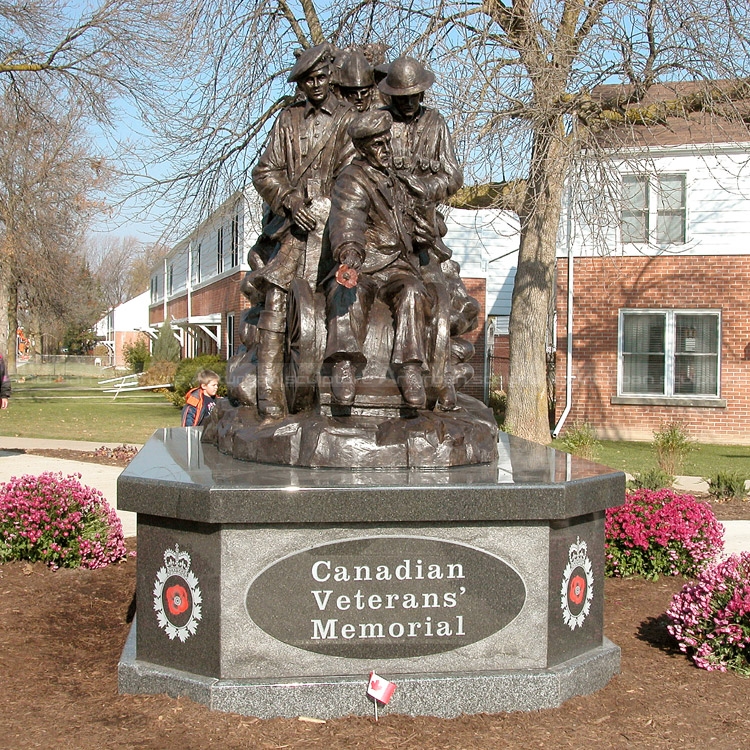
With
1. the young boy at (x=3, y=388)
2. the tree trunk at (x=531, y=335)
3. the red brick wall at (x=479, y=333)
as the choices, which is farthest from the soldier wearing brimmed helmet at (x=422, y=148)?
the red brick wall at (x=479, y=333)

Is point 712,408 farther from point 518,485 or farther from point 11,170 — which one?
point 11,170

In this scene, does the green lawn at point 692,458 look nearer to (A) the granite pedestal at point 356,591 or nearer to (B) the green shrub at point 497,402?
(B) the green shrub at point 497,402

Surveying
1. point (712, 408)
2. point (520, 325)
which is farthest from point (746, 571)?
point (712, 408)

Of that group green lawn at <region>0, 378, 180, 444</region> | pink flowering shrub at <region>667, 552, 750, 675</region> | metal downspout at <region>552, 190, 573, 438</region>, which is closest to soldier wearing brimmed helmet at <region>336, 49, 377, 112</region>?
pink flowering shrub at <region>667, 552, 750, 675</region>

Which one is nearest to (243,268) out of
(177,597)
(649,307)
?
(649,307)

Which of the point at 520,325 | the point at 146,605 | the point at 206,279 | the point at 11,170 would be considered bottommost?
the point at 146,605

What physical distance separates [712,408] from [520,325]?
5734 mm

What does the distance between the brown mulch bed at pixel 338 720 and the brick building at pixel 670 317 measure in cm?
1438

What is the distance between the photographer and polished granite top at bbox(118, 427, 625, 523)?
4.47 meters

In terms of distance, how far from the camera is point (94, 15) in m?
20.5

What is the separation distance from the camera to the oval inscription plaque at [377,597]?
457 centimetres

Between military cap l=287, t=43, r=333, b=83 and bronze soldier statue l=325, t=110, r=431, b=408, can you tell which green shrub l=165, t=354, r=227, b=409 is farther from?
bronze soldier statue l=325, t=110, r=431, b=408

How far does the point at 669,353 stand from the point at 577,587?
15.5 meters

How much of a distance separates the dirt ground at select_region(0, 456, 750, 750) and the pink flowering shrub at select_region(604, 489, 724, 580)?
156cm
